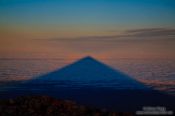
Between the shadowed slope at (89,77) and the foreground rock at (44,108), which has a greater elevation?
the shadowed slope at (89,77)

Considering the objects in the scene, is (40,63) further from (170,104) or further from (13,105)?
(170,104)

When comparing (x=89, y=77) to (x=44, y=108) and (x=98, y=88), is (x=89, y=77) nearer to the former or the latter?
(x=98, y=88)

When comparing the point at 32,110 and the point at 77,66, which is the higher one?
the point at 77,66

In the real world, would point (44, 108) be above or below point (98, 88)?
below

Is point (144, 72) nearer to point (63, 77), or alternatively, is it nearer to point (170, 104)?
point (170, 104)

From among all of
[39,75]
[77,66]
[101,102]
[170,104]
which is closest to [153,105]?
[170,104]

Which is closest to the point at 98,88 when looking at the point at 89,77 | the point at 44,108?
the point at 89,77

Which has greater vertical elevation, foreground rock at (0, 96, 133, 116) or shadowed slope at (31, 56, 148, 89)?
shadowed slope at (31, 56, 148, 89)
